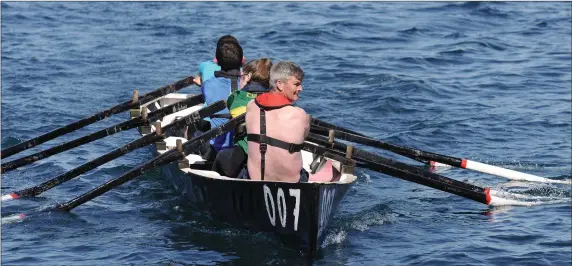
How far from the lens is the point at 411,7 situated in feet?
93.9

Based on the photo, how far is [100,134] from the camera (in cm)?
1248

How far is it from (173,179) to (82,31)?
12550 mm

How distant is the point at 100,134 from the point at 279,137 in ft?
12.0

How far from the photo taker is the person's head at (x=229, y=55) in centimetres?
1170

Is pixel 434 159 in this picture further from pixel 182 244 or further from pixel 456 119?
pixel 456 119

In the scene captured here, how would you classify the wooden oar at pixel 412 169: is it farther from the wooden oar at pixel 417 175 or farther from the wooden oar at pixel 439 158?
the wooden oar at pixel 439 158

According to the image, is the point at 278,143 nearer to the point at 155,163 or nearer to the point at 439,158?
the point at 155,163

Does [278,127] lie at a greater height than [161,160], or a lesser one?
greater

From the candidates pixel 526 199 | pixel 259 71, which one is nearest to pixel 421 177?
Answer: pixel 259 71

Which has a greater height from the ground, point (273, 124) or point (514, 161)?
point (273, 124)

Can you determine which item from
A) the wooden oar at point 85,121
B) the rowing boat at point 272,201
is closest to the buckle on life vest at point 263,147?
the rowing boat at point 272,201

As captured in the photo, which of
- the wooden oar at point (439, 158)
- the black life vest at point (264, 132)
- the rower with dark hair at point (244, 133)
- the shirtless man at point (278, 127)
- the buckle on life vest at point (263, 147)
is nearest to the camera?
the shirtless man at point (278, 127)

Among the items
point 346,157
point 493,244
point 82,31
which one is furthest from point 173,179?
point 82,31

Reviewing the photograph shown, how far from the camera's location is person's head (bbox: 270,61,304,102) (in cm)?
938
